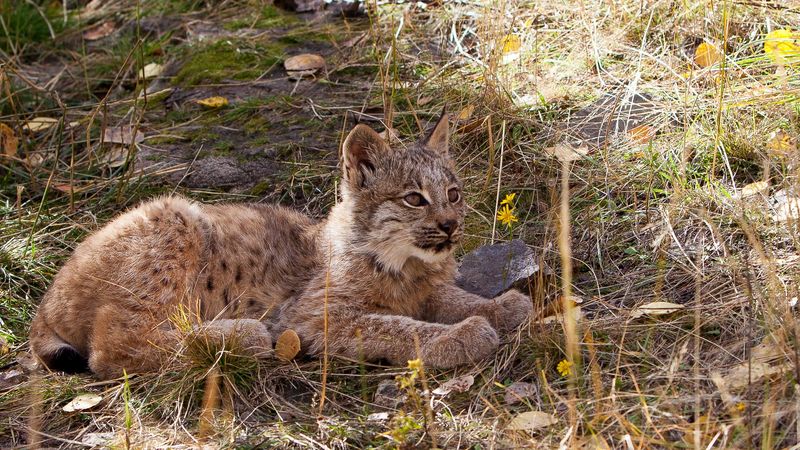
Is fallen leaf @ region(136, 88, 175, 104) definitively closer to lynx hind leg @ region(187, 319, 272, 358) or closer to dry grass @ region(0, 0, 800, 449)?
dry grass @ region(0, 0, 800, 449)

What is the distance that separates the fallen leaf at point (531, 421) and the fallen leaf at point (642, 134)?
2.58m

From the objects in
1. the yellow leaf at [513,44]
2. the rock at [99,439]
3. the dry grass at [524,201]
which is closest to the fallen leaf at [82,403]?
the dry grass at [524,201]

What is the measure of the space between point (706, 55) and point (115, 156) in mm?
4232

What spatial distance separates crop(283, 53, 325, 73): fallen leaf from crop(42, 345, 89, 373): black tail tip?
3.47 m

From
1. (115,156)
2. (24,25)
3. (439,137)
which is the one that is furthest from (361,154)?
(24,25)

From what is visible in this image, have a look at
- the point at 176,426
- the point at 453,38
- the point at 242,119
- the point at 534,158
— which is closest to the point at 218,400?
the point at 176,426

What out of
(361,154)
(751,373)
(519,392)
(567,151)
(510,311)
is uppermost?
(361,154)

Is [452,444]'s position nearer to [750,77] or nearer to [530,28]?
[750,77]

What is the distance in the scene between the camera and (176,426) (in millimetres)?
4398

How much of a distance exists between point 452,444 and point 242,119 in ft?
13.5

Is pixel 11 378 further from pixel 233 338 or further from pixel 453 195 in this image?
pixel 453 195

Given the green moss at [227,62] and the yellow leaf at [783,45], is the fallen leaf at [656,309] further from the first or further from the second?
the green moss at [227,62]

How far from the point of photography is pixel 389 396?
4.50m

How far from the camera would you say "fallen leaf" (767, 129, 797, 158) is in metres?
5.31
